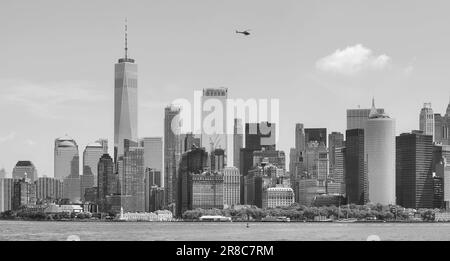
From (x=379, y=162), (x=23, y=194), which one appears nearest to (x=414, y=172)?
(x=379, y=162)

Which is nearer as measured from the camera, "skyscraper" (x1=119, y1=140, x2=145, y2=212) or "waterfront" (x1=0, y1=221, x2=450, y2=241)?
"waterfront" (x1=0, y1=221, x2=450, y2=241)

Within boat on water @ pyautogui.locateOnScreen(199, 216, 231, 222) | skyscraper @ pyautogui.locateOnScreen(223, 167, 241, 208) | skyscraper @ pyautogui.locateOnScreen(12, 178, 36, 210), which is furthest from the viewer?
skyscraper @ pyautogui.locateOnScreen(223, 167, 241, 208)

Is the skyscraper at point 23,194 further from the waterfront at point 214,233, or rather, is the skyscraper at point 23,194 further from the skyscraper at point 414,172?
the waterfront at point 214,233

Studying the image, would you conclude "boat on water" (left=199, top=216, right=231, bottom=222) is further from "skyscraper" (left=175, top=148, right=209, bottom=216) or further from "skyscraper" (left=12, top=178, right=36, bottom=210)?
"skyscraper" (left=12, top=178, right=36, bottom=210)

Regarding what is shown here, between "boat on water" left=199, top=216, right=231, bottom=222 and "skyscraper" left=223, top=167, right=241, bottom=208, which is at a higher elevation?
"skyscraper" left=223, top=167, right=241, bottom=208

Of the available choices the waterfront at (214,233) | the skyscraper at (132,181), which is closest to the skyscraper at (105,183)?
the skyscraper at (132,181)

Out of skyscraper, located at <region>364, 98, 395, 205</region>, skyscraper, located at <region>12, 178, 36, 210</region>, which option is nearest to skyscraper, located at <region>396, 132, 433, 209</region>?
skyscraper, located at <region>364, 98, 395, 205</region>

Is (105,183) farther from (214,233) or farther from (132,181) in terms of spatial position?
(214,233)
